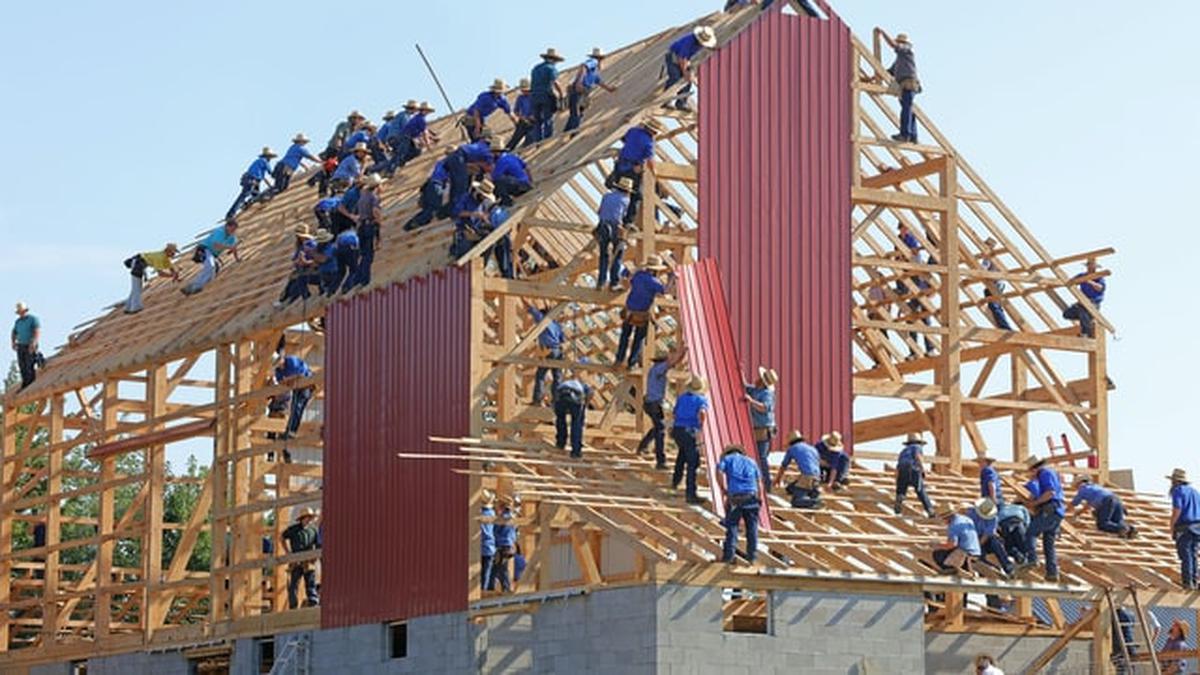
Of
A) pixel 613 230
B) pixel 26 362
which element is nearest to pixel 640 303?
pixel 613 230

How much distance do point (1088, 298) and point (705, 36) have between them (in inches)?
282

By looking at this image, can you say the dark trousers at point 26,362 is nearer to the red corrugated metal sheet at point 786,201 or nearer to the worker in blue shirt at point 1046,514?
the red corrugated metal sheet at point 786,201

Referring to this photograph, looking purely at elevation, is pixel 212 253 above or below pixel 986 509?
above

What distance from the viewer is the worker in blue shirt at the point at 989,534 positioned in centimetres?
2852

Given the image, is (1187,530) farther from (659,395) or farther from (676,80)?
(676,80)

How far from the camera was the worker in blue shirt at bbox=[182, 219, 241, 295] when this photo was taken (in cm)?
3922

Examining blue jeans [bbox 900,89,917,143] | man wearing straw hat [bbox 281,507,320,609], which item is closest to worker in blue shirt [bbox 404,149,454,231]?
man wearing straw hat [bbox 281,507,320,609]

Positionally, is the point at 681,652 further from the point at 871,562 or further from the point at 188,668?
the point at 188,668

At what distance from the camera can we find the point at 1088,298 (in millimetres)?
35281

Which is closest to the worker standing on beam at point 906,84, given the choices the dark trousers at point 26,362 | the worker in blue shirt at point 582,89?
the worker in blue shirt at point 582,89

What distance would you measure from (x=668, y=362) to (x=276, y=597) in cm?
913

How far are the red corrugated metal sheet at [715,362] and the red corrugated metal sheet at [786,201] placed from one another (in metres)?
1.85

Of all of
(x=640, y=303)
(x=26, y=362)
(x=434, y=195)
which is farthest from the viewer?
(x=26, y=362)

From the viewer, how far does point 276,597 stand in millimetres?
35375
